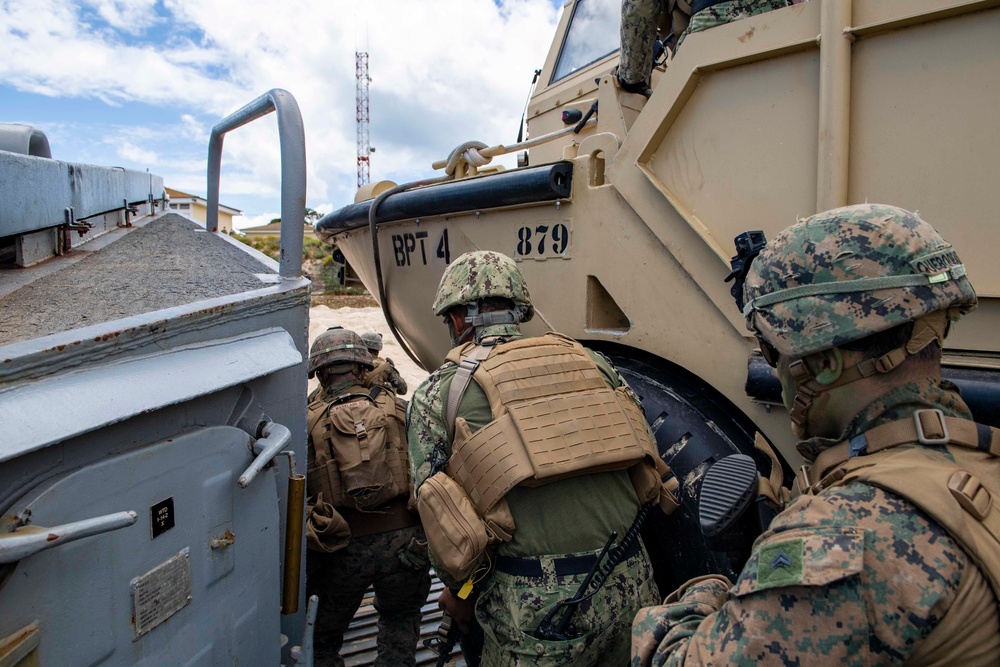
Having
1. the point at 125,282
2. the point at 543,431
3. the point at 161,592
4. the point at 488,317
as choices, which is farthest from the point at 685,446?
the point at 125,282

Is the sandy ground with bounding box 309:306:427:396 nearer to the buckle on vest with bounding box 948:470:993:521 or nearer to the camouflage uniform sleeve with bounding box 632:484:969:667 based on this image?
the camouflage uniform sleeve with bounding box 632:484:969:667

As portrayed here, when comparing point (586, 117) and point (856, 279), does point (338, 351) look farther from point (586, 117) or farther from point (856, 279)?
point (856, 279)

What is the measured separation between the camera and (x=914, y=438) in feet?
3.34

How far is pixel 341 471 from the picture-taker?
95.1 inches

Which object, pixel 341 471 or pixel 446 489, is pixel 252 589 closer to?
pixel 446 489

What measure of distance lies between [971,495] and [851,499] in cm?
14

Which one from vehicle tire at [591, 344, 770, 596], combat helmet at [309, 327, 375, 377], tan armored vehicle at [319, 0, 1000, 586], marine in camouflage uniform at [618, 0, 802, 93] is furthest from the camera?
combat helmet at [309, 327, 375, 377]

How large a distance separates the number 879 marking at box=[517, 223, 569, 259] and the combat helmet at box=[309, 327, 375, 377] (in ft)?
2.44

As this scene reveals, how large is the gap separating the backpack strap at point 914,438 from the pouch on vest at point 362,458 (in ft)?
5.33

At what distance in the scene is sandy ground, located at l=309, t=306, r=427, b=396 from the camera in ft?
36.4

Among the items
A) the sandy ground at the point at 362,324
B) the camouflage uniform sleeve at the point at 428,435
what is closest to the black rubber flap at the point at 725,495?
the camouflage uniform sleeve at the point at 428,435

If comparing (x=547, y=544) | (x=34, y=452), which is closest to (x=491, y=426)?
(x=547, y=544)

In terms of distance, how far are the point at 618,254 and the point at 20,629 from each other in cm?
182

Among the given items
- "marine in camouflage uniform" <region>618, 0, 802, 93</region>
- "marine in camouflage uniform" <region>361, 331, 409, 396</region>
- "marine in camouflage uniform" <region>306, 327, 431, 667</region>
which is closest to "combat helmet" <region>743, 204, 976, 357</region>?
"marine in camouflage uniform" <region>618, 0, 802, 93</region>
